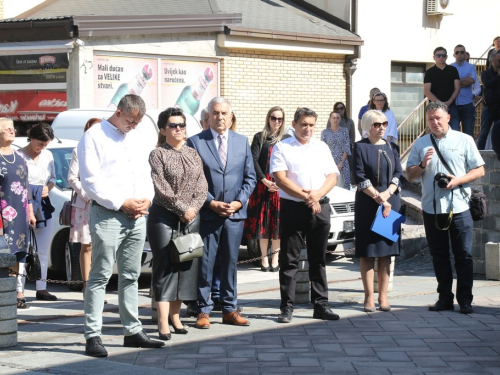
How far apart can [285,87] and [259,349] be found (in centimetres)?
1471

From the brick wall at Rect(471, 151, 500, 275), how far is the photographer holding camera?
8.37ft

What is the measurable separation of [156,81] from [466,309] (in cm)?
1167

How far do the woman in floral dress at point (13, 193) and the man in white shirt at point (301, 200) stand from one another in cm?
259

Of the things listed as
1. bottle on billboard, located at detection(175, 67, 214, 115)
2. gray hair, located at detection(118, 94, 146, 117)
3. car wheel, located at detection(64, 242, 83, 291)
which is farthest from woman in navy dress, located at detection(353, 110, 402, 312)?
bottle on billboard, located at detection(175, 67, 214, 115)

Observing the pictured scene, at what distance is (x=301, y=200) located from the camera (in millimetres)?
9102

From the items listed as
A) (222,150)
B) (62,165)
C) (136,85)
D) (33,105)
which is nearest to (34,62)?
(33,105)

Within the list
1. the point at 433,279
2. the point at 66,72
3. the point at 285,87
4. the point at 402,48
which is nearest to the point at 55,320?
the point at 433,279

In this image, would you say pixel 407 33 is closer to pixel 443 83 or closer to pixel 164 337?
pixel 443 83

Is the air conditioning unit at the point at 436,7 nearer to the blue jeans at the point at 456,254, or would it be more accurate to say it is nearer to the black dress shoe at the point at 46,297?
the blue jeans at the point at 456,254

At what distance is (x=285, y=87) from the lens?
22.0 m

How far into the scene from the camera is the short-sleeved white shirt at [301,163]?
9.14m

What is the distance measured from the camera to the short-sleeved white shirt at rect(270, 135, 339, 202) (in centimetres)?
914

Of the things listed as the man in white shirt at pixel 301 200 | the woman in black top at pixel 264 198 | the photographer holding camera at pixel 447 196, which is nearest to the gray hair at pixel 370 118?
the photographer holding camera at pixel 447 196

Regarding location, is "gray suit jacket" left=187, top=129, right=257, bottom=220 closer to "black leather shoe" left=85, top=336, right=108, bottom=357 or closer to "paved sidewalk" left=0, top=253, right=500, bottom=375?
"paved sidewalk" left=0, top=253, right=500, bottom=375
